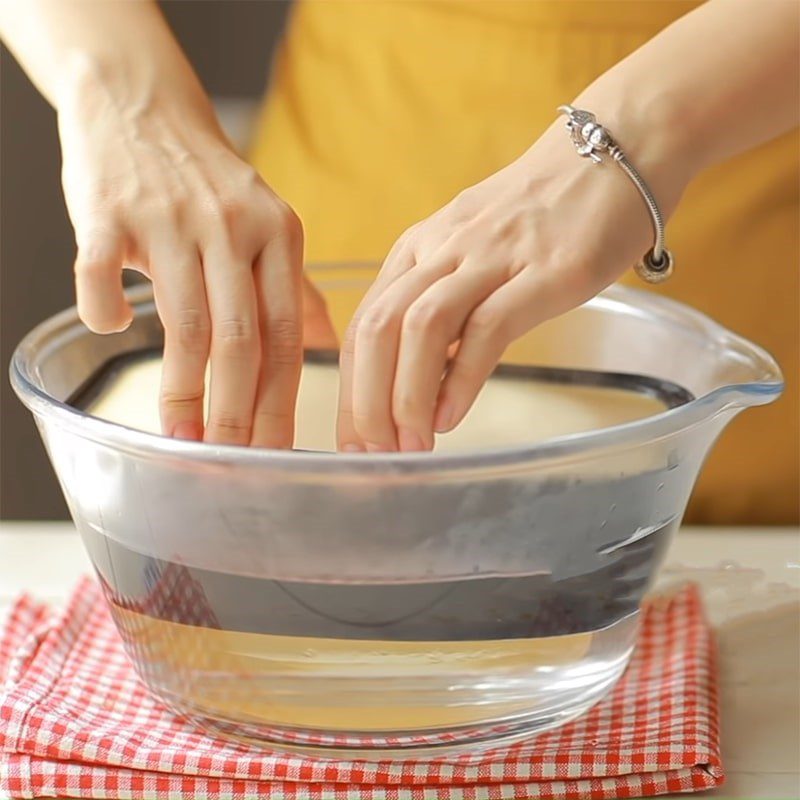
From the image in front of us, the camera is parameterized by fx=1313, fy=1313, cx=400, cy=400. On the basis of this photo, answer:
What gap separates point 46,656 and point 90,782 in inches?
4.7

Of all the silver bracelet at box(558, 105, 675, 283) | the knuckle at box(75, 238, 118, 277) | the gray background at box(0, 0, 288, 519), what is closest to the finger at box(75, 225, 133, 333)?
the knuckle at box(75, 238, 118, 277)

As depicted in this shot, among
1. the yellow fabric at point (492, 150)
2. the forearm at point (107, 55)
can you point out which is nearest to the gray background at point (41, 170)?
the yellow fabric at point (492, 150)

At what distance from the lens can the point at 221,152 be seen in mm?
623

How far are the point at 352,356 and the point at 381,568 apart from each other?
103 millimetres

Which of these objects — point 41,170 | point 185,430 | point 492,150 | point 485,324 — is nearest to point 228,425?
point 185,430

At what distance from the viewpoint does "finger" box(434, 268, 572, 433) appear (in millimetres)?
533

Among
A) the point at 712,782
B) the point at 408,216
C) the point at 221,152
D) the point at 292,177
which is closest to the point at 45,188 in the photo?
the point at 292,177

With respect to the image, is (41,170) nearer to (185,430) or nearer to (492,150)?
(492,150)

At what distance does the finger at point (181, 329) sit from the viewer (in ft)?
1.85

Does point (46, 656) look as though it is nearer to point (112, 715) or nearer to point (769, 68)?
point (112, 715)

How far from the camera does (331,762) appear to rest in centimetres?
54

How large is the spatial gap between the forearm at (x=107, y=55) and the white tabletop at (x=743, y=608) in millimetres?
264

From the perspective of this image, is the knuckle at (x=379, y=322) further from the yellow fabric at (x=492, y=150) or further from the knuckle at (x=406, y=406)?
the yellow fabric at (x=492, y=150)

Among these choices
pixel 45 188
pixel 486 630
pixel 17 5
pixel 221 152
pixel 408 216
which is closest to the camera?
pixel 486 630
